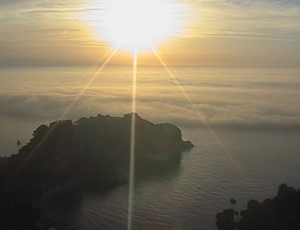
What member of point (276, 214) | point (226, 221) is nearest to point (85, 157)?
point (226, 221)

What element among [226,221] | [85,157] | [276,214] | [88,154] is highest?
[88,154]

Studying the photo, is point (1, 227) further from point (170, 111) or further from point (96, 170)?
point (170, 111)

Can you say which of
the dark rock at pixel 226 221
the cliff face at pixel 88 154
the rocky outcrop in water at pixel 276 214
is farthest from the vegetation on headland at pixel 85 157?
the rocky outcrop in water at pixel 276 214

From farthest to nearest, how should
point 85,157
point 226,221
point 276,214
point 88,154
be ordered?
point 88,154, point 85,157, point 226,221, point 276,214

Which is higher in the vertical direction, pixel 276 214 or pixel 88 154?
pixel 88 154

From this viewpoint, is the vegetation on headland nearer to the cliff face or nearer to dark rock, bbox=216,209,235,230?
the cliff face

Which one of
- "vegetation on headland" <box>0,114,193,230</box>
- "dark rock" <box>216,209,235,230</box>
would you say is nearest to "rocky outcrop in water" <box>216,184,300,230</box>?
"dark rock" <box>216,209,235,230</box>

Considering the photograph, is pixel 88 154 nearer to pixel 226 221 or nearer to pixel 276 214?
pixel 226 221

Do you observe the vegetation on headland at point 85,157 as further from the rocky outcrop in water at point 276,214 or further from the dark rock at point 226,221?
the rocky outcrop in water at point 276,214
